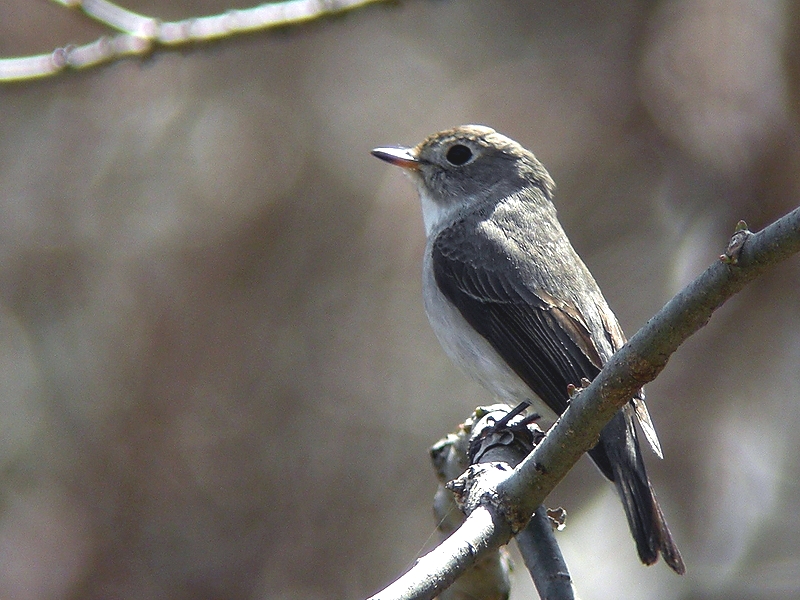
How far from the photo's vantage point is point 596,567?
5289 millimetres

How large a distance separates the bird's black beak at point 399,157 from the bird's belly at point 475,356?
85cm

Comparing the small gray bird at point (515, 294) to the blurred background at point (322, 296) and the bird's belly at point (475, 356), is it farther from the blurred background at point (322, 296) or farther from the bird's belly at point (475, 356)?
the blurred background at point (322, 296)

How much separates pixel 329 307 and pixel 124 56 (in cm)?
300

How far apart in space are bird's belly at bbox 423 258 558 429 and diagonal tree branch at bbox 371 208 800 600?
5.26 ft

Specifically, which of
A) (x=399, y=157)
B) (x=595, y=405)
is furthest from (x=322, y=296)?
(x=595, y=405)

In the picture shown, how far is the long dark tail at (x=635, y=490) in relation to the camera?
344 cm

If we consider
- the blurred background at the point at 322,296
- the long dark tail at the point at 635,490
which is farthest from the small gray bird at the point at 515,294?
the blurred background at the point at 322,296

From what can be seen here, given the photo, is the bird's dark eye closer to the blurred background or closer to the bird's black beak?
the bird's black beak

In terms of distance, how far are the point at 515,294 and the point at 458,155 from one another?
Answer: 3.64ft

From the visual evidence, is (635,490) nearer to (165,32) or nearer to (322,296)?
(165,32)

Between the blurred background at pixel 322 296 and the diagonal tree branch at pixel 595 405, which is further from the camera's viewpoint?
the blurred background at pixel 322 296

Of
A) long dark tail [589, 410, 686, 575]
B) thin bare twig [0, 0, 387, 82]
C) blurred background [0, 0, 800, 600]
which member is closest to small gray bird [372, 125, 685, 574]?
long dark tail [589, 410, 686, 575]

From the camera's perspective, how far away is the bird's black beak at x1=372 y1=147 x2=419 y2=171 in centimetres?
501

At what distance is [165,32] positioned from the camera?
12.6 ft
